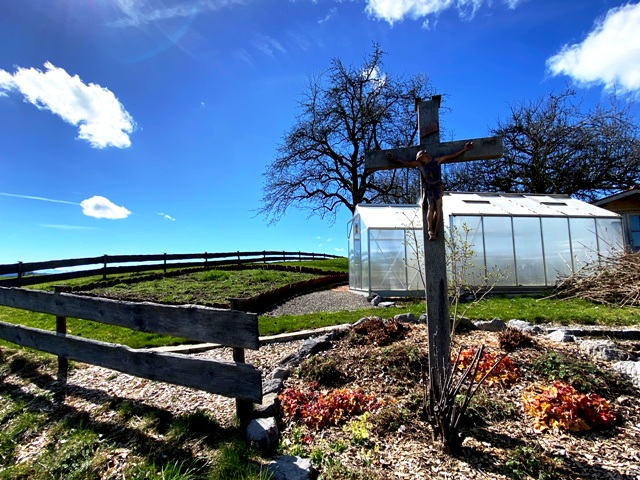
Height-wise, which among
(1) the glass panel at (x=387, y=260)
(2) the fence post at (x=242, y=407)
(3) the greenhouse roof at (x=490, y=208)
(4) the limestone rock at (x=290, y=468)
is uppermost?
(3) the greenhouse roof at (x=490, y=208)

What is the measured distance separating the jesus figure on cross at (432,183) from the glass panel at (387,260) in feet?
29.7

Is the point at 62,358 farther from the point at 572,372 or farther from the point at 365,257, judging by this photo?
the point at 365,257

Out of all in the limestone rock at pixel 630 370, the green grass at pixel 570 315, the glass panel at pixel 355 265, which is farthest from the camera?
the glass panel at pixel 355 265

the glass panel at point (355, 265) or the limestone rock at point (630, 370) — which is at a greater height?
the glass panel at point (355, 265)

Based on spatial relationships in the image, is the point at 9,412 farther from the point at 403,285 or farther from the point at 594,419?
the point at 403,285

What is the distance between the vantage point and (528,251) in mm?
12180

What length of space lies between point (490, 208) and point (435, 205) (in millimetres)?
10852

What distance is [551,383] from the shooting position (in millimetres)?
3447

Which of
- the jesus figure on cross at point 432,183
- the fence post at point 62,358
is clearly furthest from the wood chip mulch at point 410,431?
the jesus figure on cross at point 432,183

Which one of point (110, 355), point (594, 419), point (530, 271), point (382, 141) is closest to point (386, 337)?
point (594, 419)

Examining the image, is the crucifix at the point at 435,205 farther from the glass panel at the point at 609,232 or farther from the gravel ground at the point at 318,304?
the glass panel at the point at 609,232

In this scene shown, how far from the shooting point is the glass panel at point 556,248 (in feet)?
39.8

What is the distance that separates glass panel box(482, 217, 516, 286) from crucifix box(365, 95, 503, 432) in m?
9.74

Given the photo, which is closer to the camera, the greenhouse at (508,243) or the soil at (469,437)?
the soil at (469,437)
